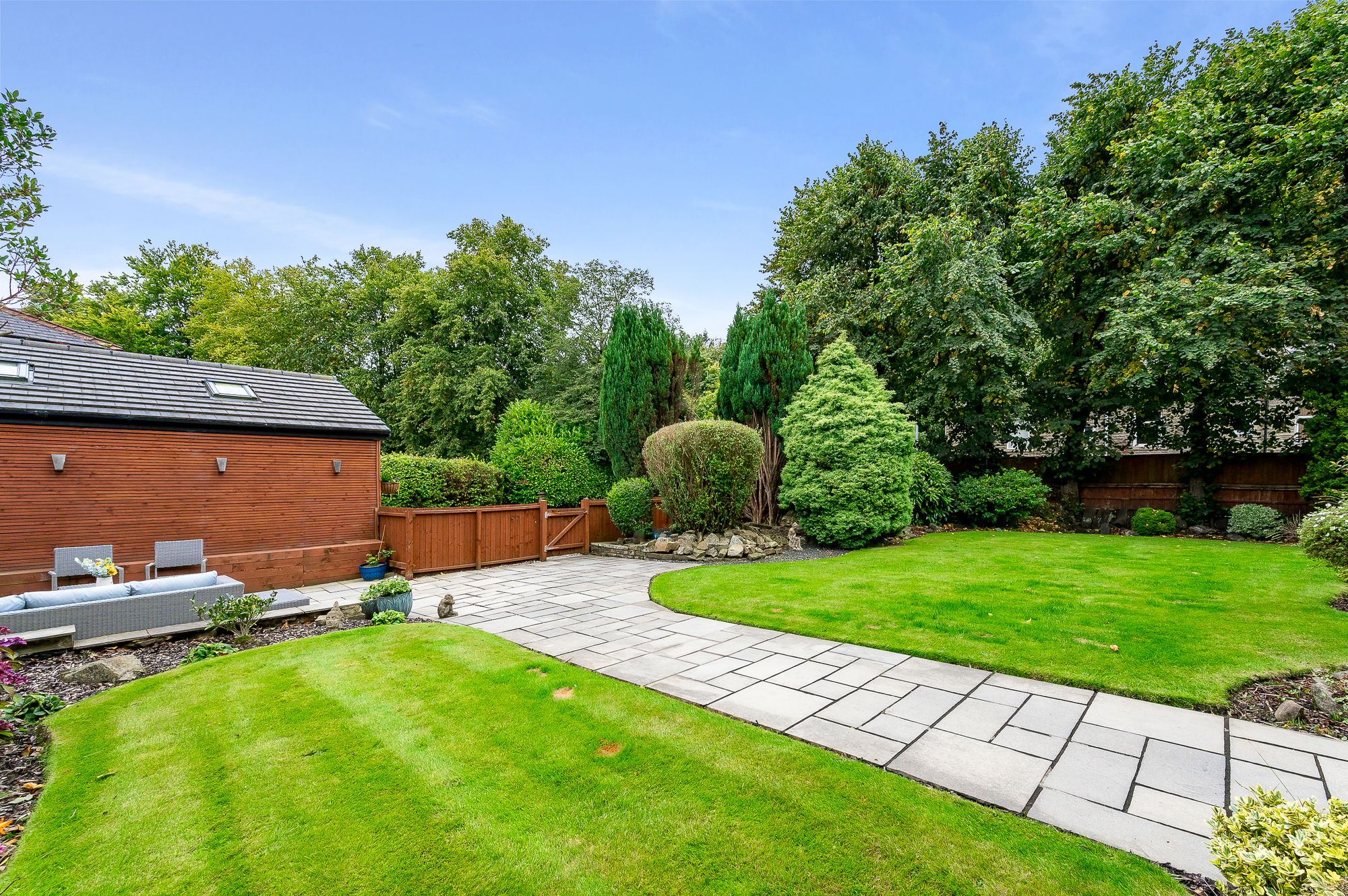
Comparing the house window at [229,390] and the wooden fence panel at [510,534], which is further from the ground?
the house window at [229,390]

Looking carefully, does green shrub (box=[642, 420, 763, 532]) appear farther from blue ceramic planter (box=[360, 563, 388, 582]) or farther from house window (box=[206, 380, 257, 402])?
house window (box=[206, 380, 257, 402])

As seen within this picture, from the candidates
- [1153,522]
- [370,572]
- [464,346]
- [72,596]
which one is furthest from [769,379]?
[464,346]

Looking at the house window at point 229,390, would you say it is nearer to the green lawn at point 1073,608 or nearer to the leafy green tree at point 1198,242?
the green lawn at point 1073,608

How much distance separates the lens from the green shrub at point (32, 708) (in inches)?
133

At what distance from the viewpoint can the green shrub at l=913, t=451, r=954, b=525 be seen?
41.8ft

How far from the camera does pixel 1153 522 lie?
1215 cm

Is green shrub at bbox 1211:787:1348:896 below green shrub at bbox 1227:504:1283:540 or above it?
above

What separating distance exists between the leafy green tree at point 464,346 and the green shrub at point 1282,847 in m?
18.8

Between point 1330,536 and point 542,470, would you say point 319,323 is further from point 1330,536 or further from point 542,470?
point 1330,536

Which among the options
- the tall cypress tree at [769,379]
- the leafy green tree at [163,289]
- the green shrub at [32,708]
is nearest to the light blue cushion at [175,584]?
the green shrub at [32,708]

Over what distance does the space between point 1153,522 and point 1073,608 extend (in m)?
9.45

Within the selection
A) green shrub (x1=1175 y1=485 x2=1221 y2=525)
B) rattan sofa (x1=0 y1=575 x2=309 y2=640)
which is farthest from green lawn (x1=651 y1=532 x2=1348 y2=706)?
rattan sofa (x1=0 y1=575 x2=309 y2=640)

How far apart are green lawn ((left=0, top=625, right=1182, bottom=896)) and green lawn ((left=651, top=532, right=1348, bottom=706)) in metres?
2.23

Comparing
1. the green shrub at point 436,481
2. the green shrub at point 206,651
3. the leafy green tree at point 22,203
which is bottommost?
the green shrub at point 206,651
